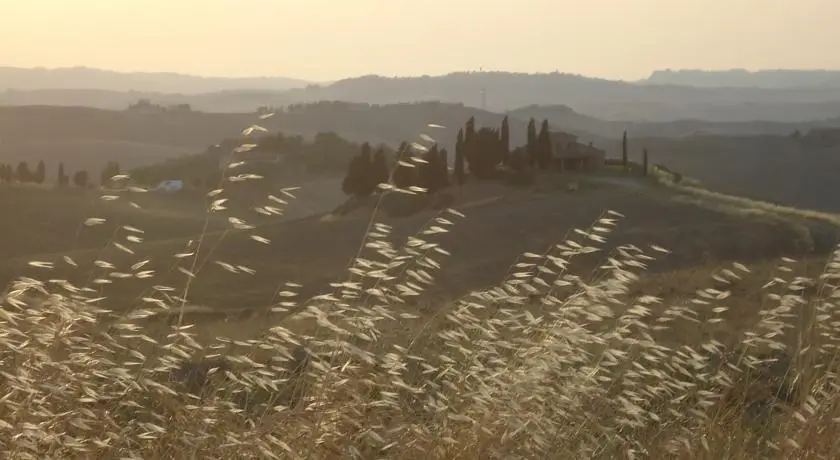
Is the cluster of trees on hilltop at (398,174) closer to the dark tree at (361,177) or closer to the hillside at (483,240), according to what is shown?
the dark tree at (361,177)

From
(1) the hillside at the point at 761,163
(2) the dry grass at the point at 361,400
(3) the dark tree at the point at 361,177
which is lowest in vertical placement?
(1) the hillside at the point at 761,163

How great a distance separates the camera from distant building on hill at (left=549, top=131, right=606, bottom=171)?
213ft

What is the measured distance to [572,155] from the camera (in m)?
65.8

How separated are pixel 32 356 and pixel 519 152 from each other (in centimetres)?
6089

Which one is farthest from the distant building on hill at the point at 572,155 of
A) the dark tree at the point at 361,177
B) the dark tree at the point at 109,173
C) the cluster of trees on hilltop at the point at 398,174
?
the dark tree at the point at 109,173

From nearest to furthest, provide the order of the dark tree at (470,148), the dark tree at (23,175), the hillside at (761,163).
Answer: the dark tree at (470,148), the dark tree at (23,175), the hillside at (761,163)

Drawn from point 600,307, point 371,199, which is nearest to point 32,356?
point 600,307

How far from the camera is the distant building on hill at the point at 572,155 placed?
2562 inches

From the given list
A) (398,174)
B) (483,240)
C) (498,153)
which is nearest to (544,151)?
(498,153)

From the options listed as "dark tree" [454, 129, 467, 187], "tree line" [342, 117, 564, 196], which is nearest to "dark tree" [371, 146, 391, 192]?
"tree line" [342, 117, 564, 196]

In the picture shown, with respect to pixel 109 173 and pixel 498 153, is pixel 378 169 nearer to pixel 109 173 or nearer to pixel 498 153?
pixel 498 153

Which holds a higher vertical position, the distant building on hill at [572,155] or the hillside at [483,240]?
the distant building on hill at [572,155]

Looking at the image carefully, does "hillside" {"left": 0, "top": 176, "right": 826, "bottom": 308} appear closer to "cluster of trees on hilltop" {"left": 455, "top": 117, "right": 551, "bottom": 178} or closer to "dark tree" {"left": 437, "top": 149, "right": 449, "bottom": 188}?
"dark tree" {"left": 437, "top": 149, "right": 449, "bottom": 188}

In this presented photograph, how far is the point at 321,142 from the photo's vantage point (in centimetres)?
12381
